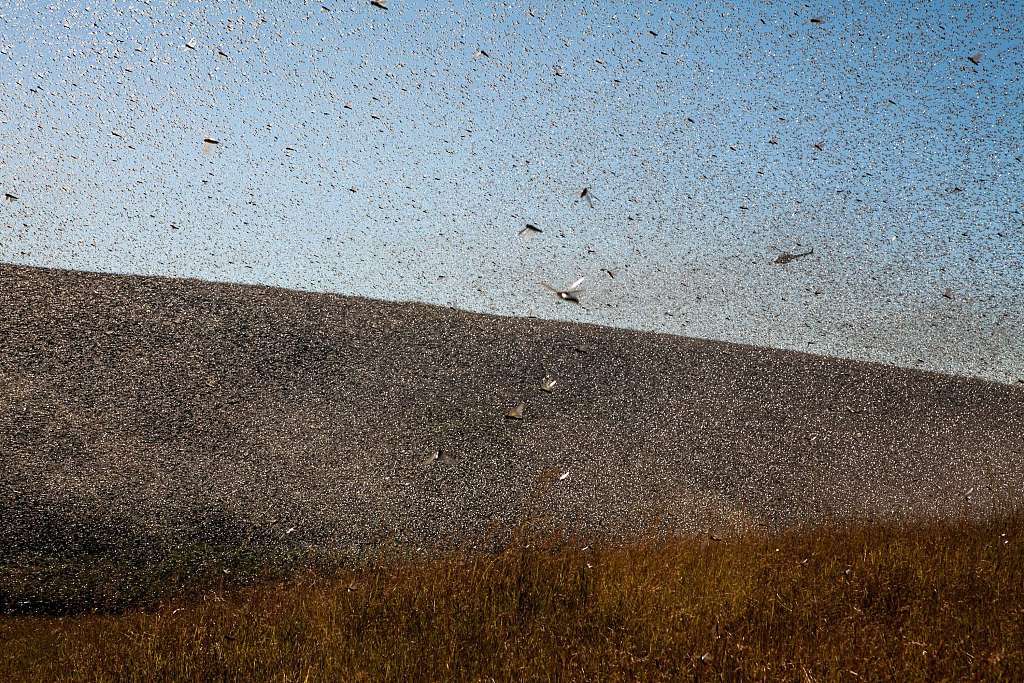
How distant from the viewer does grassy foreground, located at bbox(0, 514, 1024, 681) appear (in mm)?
2768

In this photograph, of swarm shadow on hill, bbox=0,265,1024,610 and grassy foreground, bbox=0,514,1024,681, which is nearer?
grassy foreground, bbox=0,514,1024,681

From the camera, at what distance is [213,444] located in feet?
15.2

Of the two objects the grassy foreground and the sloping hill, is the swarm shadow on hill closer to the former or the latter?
the sloping hill

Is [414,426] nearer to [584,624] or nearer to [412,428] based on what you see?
[412,428]

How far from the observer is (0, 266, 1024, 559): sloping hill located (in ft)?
14.1

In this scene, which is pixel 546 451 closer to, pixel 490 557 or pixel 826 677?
pixel 490 557

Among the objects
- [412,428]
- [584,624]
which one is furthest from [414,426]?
[584,624]

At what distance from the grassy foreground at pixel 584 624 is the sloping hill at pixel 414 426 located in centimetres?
55

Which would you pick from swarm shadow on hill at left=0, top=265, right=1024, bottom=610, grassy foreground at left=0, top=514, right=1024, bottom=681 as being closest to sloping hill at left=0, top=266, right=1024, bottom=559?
swarm shadow on hill at left=0, top=265, right=1024, bottom=610

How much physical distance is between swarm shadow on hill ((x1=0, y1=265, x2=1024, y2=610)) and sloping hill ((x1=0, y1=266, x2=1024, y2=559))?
1 cm

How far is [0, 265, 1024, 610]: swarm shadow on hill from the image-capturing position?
14.1 ft

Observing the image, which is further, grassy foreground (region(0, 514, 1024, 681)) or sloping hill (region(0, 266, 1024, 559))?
sloping hill (region(0, 266, 1024, 559))

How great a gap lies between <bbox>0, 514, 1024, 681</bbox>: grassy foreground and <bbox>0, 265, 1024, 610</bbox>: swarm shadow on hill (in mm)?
546

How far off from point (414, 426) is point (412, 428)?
0.02m
